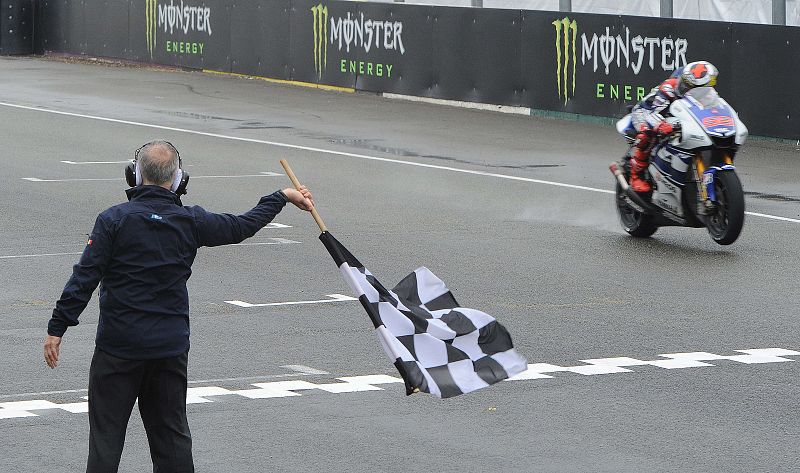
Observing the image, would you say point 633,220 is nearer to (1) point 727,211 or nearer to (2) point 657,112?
(2) point 657,112

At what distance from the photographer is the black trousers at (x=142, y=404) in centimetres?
686

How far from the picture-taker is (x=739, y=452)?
8117 mm

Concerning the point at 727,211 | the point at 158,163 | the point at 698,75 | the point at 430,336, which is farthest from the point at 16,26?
the point at 158,163

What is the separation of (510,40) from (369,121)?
3.10 metres

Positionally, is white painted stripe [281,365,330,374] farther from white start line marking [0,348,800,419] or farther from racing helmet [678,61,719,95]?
racing helmet [678,61,719,95]

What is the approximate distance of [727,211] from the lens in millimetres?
14859

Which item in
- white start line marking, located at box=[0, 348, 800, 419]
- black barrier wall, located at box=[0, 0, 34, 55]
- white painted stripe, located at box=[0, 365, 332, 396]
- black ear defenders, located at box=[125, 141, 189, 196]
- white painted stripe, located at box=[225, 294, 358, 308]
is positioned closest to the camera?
black ear defenders, located at box=[125, 141, 189, 196]

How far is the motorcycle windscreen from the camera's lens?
1509 cm

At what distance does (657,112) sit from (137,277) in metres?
9.46

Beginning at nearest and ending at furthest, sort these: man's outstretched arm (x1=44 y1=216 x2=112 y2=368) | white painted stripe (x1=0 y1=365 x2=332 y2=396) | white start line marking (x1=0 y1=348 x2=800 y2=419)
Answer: man's outstretched arm (x1=44 y1=216 x2=112 y2=368)
white start line marking (x1=0 y1=348 x2=800 y2=419)
white painted stripe (x1=0 y1=365 x2=332 y2=396)

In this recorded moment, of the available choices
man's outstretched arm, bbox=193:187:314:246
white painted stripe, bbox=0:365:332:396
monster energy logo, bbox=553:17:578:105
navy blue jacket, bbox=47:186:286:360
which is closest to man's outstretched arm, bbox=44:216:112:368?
navy blue jacket, bbox=47:186:286:360

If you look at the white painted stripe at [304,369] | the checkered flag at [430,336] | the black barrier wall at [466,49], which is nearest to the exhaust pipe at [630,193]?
the white painted stripe at [304,369]

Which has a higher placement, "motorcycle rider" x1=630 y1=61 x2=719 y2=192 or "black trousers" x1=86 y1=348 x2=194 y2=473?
"motorcycle rider" x1=630 y1=61 x2=719 y2=192

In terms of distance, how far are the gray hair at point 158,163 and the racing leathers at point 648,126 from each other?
911 cm
